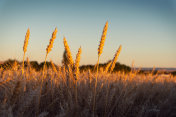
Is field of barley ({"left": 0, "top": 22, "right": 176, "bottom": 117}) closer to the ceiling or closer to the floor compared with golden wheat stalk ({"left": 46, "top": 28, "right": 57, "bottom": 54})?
closer to the floor

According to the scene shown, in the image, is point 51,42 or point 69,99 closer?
point 51,42

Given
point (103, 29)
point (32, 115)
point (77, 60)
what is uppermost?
point (103, 29)

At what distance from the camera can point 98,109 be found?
5.60ft

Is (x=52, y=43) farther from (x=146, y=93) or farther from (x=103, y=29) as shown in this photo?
(x=146, y=93)

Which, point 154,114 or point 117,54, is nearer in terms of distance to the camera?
point 117,54

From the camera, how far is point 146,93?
8.57 ft

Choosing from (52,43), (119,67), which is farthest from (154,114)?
(119,67)

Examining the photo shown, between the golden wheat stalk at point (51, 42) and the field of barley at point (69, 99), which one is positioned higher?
the golden wheat stalk at point (51, 42)

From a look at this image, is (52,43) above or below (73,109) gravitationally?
above

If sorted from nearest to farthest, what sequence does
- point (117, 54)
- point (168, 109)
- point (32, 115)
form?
point (32, 115), point (117, 54), point (168, 109)

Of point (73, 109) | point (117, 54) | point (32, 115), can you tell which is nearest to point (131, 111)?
point (117, 54)

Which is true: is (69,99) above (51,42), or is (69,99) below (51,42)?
below

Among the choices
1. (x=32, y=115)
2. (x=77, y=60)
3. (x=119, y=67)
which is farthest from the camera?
(x=119, y=67)

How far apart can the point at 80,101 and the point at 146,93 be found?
1.36 metres
